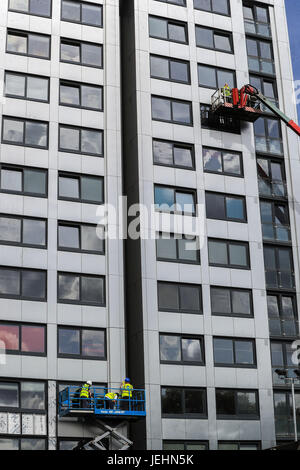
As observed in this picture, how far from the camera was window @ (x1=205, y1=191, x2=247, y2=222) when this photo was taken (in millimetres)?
55656

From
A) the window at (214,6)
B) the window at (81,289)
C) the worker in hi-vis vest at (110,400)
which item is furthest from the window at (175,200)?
the window at (214,6)

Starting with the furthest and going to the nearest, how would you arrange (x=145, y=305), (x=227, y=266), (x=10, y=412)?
(x=227, y=266) < (x=145, y=305) < (x=10, y=412)

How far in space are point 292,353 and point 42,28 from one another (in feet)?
97.8

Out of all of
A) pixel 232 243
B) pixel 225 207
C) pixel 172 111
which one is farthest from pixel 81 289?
pixel 172 111

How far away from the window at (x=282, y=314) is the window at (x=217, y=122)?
13.0 m

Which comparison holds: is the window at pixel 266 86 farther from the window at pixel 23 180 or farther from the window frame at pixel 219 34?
the window at pixel 23 180

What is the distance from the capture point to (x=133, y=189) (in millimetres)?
54500

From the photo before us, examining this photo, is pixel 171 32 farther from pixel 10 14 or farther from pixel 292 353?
pixel 292 353

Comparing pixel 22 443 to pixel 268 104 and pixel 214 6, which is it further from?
pixel 214 6

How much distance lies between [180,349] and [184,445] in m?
6.19

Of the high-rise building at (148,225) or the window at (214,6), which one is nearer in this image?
the high-rise building at (148,225)

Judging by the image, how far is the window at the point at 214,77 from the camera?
194ft

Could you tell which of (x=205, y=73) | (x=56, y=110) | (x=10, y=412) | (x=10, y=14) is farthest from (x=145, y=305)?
(x=10, y=14)
